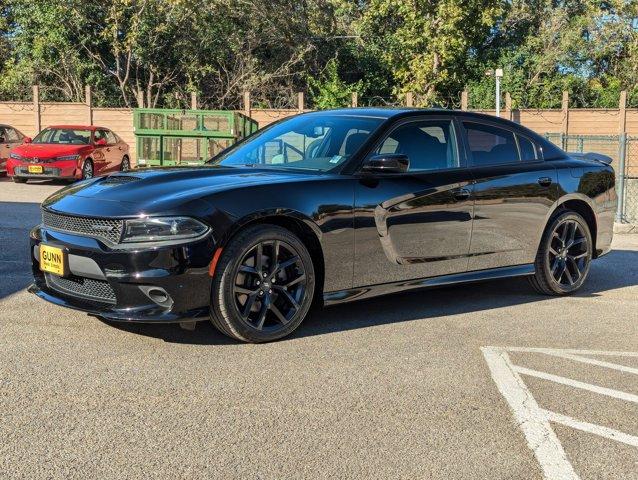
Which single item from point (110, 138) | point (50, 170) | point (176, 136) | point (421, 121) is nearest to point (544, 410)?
point (421, 121)

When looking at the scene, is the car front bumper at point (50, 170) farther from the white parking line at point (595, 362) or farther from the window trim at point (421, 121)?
the white parking line at point (595, 362)

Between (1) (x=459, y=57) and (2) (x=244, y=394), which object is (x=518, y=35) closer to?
(1) (x=459, y=57)

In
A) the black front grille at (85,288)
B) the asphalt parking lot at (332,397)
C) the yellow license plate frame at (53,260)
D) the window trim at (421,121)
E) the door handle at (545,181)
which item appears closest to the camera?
the asphalt parking lot at (332,397)

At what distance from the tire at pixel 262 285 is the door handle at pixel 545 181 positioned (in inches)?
97.2

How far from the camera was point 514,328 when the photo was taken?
551 cm

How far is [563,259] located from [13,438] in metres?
4.90

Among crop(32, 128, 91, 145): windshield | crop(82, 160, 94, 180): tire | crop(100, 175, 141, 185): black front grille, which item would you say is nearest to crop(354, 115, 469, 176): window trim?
crop(100, 175, 141, 185): black front grille

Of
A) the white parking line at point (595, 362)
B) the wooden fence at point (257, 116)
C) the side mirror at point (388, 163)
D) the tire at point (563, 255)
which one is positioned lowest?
the white parking line at point (595, 362)

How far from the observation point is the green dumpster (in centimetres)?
1848

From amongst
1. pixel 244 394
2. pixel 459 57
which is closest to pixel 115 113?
pixel 459 57

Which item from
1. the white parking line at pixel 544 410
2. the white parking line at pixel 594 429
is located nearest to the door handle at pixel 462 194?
the white parking line at pixel 544 410

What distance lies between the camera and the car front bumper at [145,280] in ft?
14.5

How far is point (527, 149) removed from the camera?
21.5ft

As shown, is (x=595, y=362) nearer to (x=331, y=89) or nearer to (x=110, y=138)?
(x=110, y=138)
